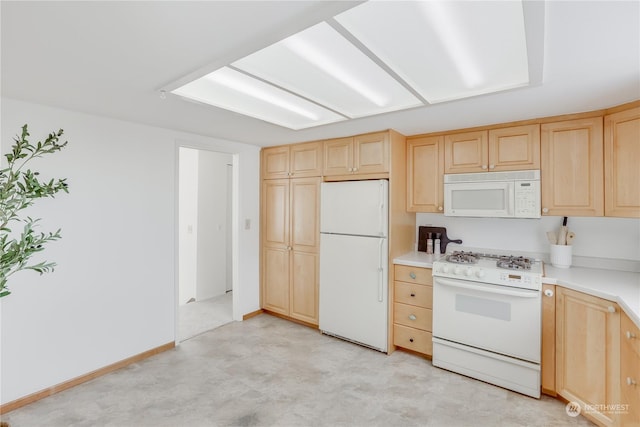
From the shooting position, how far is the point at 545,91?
1.99 m

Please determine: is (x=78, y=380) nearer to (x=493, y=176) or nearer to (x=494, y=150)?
(x=493, y=176)

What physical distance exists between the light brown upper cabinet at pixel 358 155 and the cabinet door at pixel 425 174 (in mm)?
401

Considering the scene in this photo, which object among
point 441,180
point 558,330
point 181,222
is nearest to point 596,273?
point 558,330

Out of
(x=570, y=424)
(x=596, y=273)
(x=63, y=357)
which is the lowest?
(x=570, y=424)

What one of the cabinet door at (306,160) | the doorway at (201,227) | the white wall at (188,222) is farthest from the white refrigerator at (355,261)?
the white wall at (188,222)

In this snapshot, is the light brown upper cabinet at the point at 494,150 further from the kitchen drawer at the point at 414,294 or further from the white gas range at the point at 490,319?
the kitchen drawer at the point at 414,294

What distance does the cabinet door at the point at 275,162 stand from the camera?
392 centimetres

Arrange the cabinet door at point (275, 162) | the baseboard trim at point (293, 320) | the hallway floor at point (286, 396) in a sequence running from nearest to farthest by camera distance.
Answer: the hallway floor at point (286, 396) < the baseboard trim at point (293, 320) < the cabinet door at point (275, 162)

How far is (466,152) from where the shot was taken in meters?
2.97

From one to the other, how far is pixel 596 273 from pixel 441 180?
4.68ft

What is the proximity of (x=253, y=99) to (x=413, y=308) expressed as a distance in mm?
2379

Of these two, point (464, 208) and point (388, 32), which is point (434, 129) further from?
point (388, 32)

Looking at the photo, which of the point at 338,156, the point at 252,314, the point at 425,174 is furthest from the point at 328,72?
the point at 252,314

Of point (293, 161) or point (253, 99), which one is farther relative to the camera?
point (293, 161)
